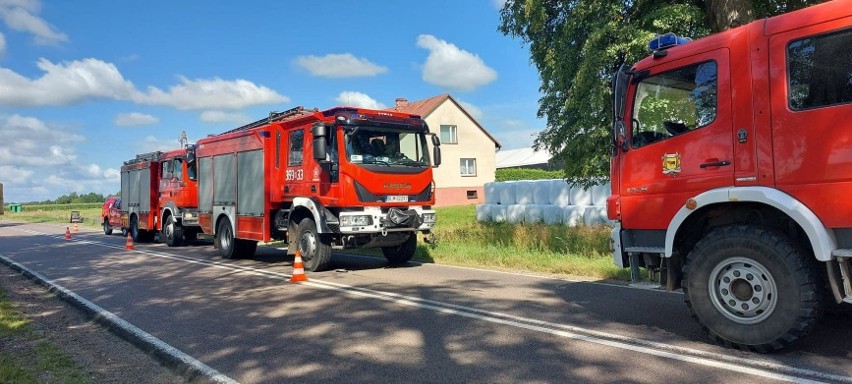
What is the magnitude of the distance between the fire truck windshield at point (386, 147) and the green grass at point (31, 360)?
542 centimetres

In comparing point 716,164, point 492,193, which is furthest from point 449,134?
point 716,164

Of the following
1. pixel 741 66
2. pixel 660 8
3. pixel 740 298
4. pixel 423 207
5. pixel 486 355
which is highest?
pixel 660 8

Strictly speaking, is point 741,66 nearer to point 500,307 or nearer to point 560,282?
point 500,307

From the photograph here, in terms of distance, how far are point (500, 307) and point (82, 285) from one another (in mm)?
7438

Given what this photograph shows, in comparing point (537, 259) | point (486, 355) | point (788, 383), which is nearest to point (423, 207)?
point (537, 259)

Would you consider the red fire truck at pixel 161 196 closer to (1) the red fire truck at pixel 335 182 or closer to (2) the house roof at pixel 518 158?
(1) the red fire truck at pixel 335 182

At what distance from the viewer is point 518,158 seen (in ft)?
195

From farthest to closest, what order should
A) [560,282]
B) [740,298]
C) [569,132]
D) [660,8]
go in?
[569,132] < [660,8] < [560,282] < [740,298]

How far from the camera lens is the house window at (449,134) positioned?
41062 millimetres

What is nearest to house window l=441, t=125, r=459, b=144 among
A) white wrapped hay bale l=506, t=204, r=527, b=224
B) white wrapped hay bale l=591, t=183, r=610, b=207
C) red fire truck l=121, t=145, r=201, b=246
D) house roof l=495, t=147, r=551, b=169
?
house roof l=495, t=147, r=551, b=169

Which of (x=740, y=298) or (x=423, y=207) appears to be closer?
(x=740, y=298)

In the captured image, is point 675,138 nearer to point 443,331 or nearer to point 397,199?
point 443,331

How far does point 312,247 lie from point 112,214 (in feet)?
63.0

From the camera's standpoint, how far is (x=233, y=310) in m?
7.42
